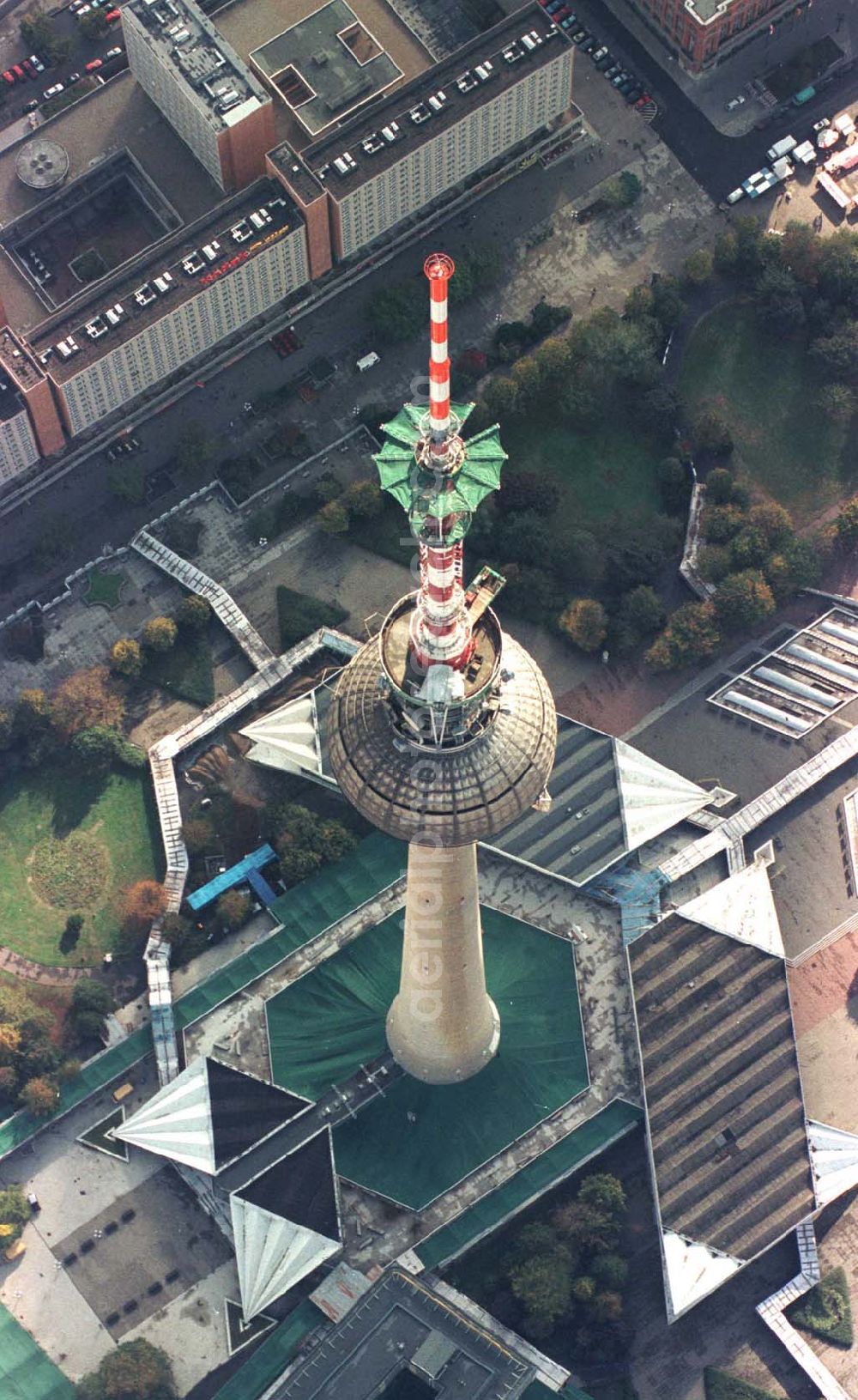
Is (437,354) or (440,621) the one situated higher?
(437,354)

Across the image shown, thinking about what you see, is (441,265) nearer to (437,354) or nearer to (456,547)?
(437,354)

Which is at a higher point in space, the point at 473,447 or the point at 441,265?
the point at 441,265

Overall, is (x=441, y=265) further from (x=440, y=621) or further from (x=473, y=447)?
(x=440, y=621)

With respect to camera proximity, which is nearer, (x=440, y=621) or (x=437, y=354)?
(x=437, y=354)

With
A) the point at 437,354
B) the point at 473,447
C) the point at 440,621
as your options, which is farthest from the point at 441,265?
the point at 440,621

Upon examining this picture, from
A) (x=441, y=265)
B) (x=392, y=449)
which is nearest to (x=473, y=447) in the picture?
(x=392, y=449)

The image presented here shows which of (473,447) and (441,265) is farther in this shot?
(473,447)

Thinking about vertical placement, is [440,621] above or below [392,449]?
below
